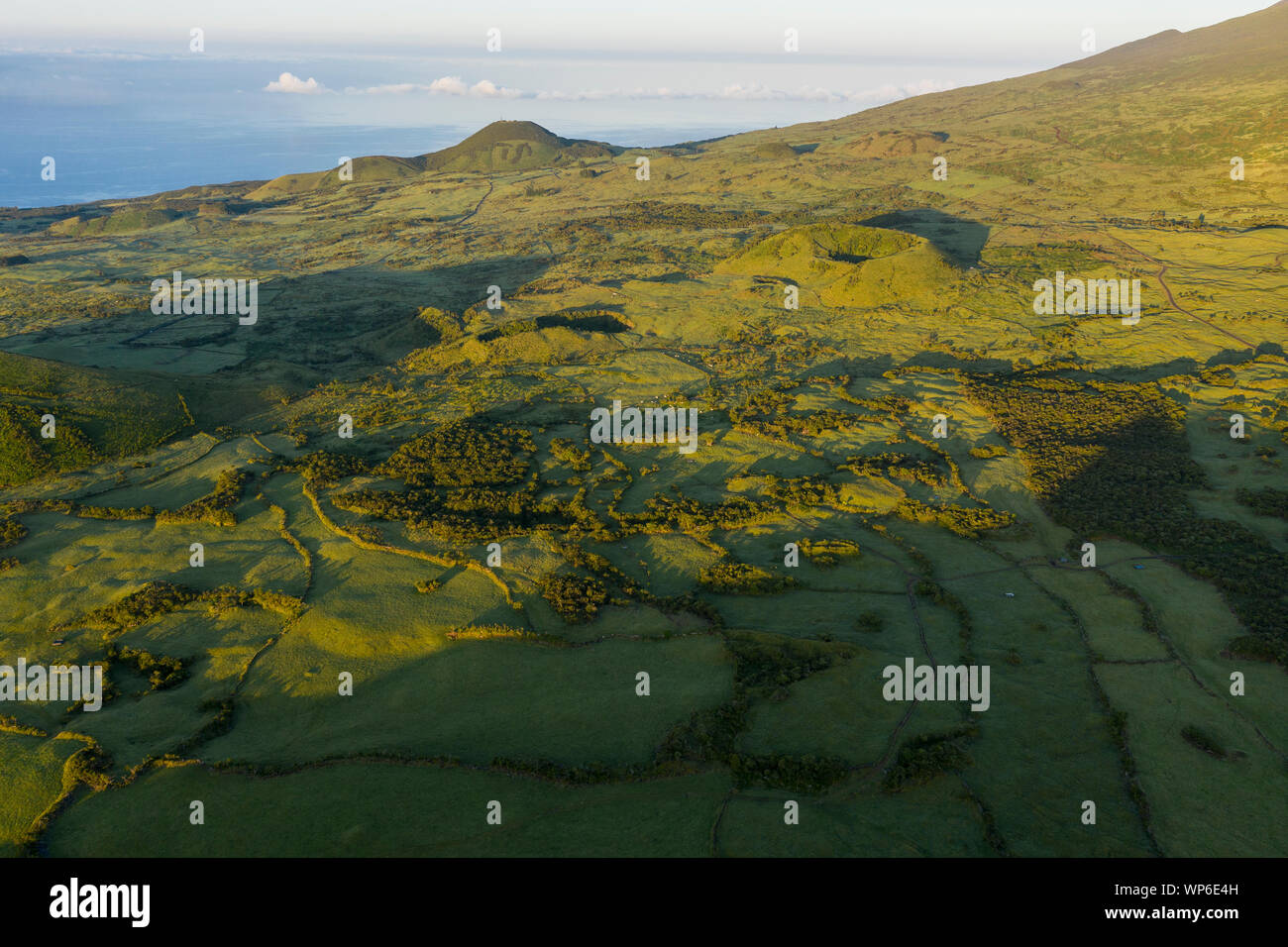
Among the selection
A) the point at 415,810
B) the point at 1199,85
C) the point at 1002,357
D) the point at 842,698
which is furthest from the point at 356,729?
the point at 1199,85

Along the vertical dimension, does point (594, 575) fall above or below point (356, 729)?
above

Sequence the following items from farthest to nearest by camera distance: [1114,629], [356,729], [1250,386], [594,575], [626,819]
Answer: [1250,386] < [594,575] < [1114,629] < [356,729] < [626,819]

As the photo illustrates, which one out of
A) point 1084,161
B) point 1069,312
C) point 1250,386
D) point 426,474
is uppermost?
point 1084,161

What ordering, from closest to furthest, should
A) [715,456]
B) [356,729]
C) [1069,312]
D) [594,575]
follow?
[356,729] < [594,575] < [715,456] < [1069,312]

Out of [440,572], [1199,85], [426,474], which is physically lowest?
[440,572]

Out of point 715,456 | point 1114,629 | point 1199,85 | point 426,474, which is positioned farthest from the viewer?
point 1199,85

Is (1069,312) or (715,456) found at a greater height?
(1069,312)

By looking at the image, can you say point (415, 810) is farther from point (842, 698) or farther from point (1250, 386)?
point (1250, 386)

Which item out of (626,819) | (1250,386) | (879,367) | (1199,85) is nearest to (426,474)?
(626,819)

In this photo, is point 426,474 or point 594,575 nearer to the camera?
point 594,575

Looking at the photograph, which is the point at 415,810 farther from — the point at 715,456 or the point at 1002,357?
the point at 1002,357
